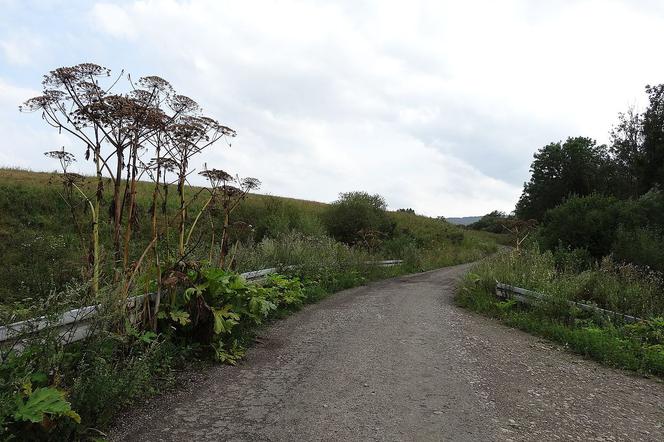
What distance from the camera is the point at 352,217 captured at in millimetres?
30219

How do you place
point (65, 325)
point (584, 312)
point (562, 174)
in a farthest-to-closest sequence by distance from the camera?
point (562, 174)
point (584, 312)
point (65, 325)

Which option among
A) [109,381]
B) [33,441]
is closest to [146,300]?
[109,381]

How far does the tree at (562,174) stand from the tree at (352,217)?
105ft

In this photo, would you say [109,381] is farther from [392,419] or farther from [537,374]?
[537,374]

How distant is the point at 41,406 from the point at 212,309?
263 centimetres

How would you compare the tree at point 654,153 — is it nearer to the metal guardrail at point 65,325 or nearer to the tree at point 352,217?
the tree at point 352,217

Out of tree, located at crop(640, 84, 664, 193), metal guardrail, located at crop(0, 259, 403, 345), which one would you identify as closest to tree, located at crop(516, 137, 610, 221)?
tree, located at crop(640, 84, 664, 193)

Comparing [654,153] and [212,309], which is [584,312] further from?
[654,153]

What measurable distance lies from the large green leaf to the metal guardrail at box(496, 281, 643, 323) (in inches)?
339

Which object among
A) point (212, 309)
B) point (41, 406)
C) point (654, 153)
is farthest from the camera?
point (654, 153)

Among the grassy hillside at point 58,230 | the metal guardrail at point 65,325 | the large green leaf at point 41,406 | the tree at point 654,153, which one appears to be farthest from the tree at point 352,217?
the large green leaf at point 41,406

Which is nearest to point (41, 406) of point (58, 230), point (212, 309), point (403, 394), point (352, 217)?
point (212, 309)

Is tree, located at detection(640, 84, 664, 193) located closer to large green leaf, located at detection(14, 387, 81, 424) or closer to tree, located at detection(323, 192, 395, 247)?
tree, located at detection(323, 192, 395, 247)

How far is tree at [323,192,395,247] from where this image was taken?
1173 inches
